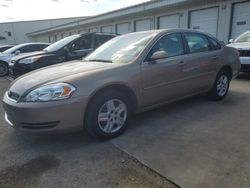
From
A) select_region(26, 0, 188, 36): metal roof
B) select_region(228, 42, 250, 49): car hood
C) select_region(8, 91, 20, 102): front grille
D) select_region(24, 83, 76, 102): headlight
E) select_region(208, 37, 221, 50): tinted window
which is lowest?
select_region(8, 91, 20, 102): front grille

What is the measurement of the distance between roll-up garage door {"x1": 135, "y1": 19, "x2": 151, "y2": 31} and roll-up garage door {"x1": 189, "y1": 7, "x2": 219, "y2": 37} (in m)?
3.79

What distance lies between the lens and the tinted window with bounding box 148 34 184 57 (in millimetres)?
3875

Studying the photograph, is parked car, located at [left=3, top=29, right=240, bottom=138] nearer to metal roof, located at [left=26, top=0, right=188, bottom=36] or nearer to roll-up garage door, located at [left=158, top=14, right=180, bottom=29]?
metal roof, located at [left=26, top=0, right=188, bottom=36]

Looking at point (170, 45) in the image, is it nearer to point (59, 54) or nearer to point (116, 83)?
point (116, 83)

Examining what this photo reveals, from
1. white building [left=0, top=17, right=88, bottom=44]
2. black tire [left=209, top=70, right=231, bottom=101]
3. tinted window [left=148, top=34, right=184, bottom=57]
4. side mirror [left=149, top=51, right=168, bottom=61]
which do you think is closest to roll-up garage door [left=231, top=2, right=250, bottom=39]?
black tire [left=209, top=70, right=231, bottom=101]

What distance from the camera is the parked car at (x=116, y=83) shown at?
2959mm

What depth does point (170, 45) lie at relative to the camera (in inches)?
163

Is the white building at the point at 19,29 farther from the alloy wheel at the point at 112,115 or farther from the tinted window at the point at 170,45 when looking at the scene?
the alloy wheel at the point at 112,115

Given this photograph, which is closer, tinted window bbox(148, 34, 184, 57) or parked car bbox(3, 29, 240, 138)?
parked car bbox(3, 29, 240, 138)

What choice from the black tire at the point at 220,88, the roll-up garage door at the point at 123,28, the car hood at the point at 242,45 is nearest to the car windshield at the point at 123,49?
the black tire at the point at 220,88

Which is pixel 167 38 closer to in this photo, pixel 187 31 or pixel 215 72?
pixel 187 31

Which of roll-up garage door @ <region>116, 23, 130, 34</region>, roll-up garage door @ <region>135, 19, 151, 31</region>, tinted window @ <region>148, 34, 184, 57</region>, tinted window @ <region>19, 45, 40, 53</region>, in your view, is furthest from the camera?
roll-up garage door @ <region>116, 23, 130, 34</region>

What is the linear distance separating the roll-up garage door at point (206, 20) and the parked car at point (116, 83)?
27.7 feet

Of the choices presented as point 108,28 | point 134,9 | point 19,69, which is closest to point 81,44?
point 19,69
